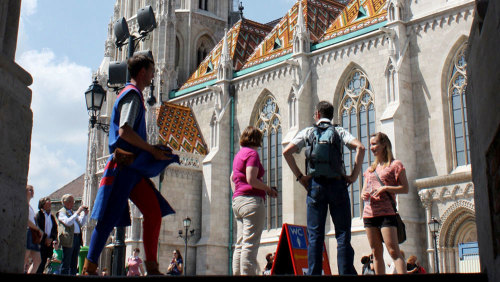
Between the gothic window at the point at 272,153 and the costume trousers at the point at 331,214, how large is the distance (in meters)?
18.6

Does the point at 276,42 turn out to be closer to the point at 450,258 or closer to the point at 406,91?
the point at 406,91

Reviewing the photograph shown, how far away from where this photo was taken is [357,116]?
22.3m

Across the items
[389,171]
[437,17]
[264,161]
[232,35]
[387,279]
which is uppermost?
[232,35]

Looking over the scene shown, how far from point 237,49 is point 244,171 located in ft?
77.7

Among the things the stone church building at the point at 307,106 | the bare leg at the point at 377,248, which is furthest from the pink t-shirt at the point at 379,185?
the stone church building at the point at 307,106

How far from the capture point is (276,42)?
26.7 metres

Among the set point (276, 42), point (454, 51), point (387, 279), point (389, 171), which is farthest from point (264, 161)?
point (387, 279)

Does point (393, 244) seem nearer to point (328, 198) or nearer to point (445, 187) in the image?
point (328, 198)

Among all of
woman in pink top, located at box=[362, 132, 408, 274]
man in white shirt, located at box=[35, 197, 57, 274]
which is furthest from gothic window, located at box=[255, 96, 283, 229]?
woman in pink top, located at box=[362, 132, 408, 274]

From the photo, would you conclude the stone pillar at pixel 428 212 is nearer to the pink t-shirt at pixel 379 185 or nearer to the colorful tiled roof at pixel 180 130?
the colorful tiled roof at pixel 180 130

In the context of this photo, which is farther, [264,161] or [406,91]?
[264,161]

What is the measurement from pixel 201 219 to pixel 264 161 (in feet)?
12.5

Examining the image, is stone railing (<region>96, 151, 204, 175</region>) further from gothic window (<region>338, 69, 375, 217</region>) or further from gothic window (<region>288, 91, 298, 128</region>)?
gothic window (<region>338, 69, 375, 217</region>)

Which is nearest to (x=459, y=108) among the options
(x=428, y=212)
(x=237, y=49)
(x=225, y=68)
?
(x=428, y=212)
